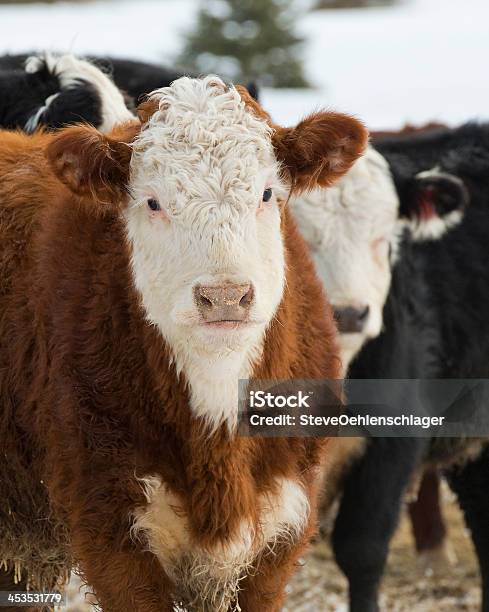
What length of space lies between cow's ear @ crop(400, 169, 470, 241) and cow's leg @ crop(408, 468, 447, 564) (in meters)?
1.95

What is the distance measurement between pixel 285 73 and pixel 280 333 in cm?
1361

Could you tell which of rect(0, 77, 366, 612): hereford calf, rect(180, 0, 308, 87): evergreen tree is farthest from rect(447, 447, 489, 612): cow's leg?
rect(180, 0, 308, 87): evergreen tree

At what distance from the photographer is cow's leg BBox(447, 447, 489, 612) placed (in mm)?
6547

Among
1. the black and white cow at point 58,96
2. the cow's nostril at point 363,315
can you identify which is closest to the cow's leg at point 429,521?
the cow's nostril at point 363,315

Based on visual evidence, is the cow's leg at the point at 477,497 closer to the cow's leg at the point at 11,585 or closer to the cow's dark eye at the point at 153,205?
the cow's leg at the point at 11,585

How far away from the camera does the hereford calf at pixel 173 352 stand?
12.6ft

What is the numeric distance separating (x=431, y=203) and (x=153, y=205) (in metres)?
2.63

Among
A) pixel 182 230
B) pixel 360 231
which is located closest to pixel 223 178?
pixel 182 230

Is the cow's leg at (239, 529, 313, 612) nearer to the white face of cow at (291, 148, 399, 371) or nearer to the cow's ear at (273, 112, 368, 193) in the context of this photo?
the cow's ear at (273, 112, 368, 193)

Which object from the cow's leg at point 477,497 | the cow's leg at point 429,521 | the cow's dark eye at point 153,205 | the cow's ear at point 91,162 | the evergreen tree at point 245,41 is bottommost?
the cow's leg at point 429,521

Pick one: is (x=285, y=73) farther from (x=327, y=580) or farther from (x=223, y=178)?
(x=223, y=178)

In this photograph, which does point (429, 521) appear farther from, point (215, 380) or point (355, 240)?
point (215, 380)

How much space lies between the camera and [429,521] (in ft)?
25.6

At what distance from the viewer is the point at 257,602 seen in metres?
4.13
